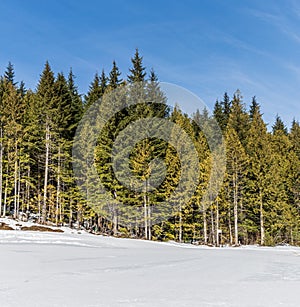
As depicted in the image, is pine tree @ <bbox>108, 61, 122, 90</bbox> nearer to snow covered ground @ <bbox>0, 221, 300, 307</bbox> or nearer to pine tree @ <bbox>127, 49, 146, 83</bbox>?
pine tree @ <bbox>127, 49, 146, 83</bbox>

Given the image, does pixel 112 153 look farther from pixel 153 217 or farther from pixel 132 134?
pixel 153 217

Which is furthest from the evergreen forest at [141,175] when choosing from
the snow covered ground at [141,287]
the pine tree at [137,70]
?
the snow covered ground at [141,287]

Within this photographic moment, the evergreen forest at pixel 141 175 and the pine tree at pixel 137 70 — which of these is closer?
the evergreen forest at pixel 141 175

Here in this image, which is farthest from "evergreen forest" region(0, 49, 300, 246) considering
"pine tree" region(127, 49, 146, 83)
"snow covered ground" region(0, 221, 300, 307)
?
"snow covered ground" region(0, 221, 300, 307)

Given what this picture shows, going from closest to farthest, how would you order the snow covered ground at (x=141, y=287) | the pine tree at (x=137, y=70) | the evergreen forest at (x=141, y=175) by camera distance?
the snow covered ground at (x=141, y=287), the evergreen forest at (x=141, y=175), the pine tree at (x=137, y=70)

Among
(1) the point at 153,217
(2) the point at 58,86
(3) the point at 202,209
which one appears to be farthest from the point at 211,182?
Result: (2) the point at 58,86

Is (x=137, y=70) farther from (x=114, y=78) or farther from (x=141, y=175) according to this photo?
(x=141, y=175)

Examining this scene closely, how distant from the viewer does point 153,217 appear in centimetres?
2703

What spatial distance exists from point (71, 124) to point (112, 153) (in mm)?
8812

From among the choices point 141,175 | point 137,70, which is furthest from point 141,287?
point 137,70

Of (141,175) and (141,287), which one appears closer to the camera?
(141,287)

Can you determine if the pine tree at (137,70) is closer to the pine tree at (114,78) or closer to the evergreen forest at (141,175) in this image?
the evergreen forest at (141,175)

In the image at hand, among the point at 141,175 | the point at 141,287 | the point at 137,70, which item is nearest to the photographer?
the point at 141,287

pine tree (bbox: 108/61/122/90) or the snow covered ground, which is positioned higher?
pine tree (bbox: 108/61/122/90)
